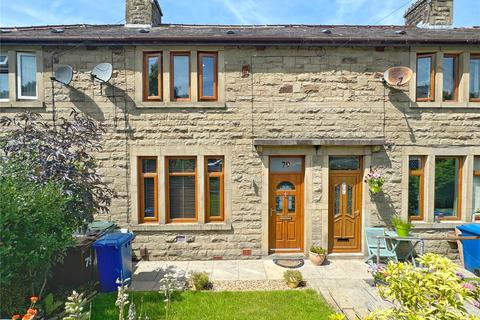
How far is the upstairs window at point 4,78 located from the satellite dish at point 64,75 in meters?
1.56

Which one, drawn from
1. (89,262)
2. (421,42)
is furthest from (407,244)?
(89,262)

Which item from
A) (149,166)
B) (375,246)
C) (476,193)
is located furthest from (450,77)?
(149,166)

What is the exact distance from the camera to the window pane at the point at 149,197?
7965 millimetres

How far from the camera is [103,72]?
24.5ft

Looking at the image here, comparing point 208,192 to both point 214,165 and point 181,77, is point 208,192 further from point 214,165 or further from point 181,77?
point 181,77

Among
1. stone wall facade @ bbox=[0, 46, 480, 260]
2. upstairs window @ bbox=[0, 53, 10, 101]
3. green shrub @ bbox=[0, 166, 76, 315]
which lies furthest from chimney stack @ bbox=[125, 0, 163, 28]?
green shrub @ bbox=[0, 166, 76, 315]

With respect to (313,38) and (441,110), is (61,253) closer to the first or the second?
(313,38)

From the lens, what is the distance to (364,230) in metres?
7.84

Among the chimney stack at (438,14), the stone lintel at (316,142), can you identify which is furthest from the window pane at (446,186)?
the chimney stack at (438,14)

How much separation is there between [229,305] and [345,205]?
4536mm

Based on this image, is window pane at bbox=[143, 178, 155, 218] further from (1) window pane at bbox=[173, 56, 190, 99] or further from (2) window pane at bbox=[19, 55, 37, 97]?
(2) window pane at bbox=[19, 55, 37, 97]

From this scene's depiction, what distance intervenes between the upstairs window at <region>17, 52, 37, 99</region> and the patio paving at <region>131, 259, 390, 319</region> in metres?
5.65

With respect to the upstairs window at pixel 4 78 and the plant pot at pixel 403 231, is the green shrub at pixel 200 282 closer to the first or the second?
the plant pot at pixel 403 231

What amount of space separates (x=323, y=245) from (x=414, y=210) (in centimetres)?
288
